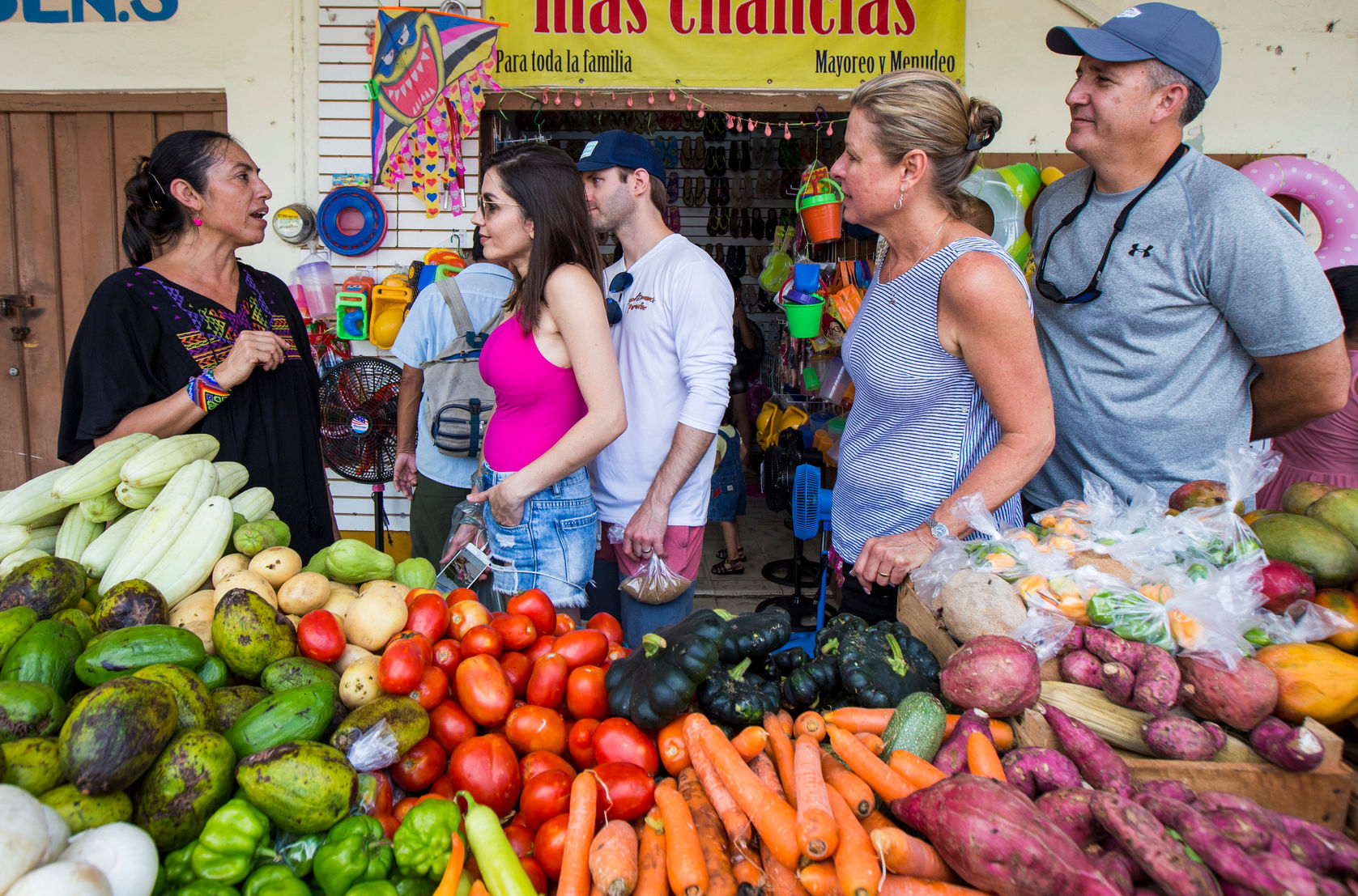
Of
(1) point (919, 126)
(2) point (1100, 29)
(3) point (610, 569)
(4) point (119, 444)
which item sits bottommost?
(3) point (610, 569)

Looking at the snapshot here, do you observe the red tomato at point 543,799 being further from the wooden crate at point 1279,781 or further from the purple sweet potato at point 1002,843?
the wooden crate at point 1279,781

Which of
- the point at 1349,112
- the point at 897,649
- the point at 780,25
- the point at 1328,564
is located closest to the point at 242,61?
the point at 780,25

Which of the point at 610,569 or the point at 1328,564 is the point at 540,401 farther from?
the point at 1328,564

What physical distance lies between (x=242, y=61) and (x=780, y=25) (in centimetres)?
343

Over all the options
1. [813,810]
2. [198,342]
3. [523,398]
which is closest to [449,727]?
[813,810]

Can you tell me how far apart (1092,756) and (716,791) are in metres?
0.63

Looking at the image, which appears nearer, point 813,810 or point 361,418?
point 813,810

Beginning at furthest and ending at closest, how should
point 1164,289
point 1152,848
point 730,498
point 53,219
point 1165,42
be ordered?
1. point 730,498
2. point 53,219
3. point 1164,289
4. point 1165,42
5. point 1152,848

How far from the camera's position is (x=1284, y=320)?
6.33ft

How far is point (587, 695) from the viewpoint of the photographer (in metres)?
1.50

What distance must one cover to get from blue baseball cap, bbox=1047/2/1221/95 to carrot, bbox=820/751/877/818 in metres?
1.89

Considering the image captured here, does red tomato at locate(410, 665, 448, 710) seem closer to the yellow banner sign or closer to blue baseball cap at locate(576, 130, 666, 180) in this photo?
blue baseball cap at locate(576, 130, 666, 180)

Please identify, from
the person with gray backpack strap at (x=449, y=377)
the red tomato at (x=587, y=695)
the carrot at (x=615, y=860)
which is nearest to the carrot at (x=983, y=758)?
the carrot at (x=615, y=860)

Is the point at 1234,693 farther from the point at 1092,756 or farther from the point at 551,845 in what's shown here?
the point at 551,845
